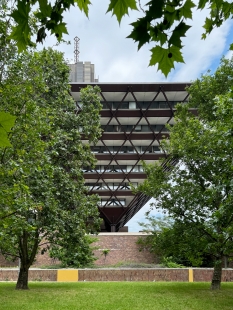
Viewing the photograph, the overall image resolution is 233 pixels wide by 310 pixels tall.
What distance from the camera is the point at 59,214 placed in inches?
707

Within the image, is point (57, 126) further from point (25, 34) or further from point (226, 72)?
point (25, 34)

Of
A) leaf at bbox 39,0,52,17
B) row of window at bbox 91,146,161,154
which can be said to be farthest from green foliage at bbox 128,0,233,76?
row of window at bbox 91,146,161,154

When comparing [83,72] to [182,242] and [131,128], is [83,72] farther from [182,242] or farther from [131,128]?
[182,242]

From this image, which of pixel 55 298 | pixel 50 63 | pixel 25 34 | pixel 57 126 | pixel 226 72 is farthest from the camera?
pixel 226 72

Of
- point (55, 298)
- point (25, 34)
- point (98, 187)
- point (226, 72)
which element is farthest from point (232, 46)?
point (98, 187)

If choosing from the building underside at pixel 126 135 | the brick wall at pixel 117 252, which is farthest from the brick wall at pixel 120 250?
the building underside at pixel 126 135

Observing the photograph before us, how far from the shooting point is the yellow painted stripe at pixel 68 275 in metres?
25.8

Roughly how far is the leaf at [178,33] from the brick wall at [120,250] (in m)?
31.9

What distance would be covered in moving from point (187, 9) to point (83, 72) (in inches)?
2626

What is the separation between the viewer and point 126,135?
149 ft

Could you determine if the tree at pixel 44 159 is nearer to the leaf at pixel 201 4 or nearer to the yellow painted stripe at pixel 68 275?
the yellow painted stripe at pixel 68 275

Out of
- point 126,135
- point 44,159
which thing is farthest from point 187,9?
point 126,135

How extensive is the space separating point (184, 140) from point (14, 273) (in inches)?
623

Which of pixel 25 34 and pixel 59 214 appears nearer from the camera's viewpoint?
pixel 25 34
